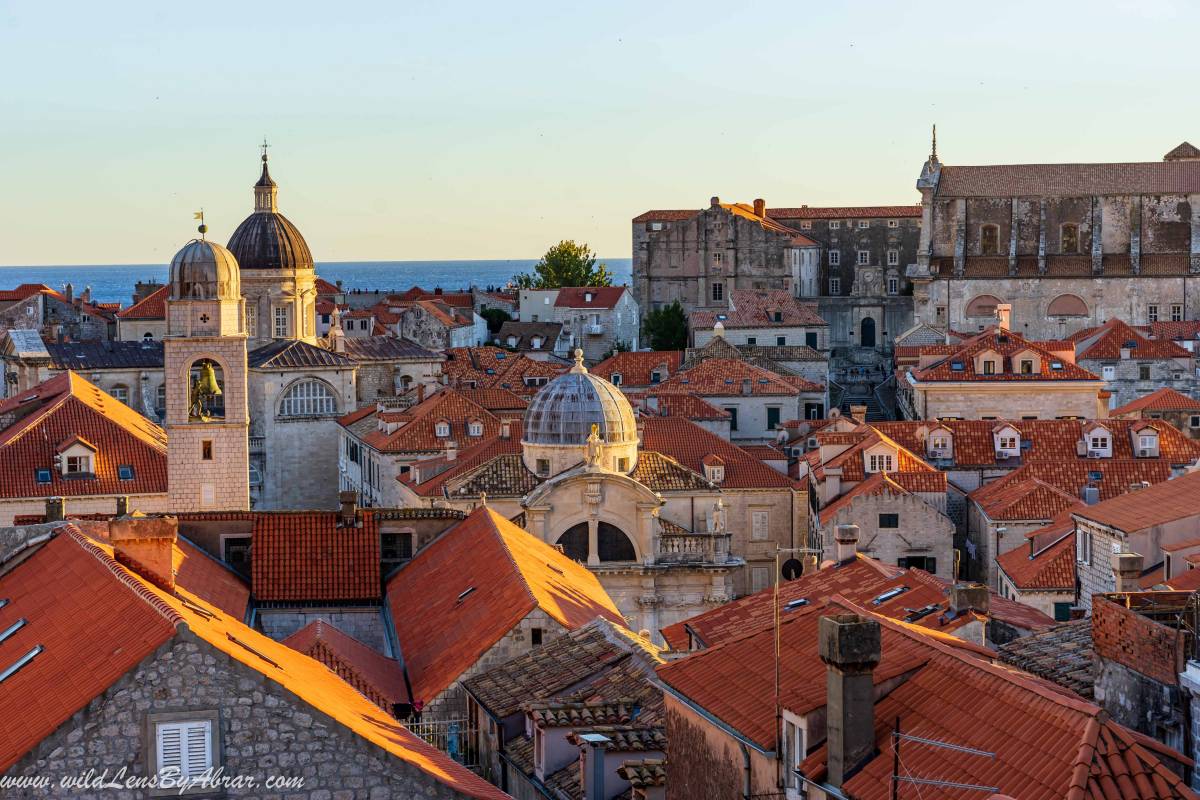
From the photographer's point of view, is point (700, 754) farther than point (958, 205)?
No

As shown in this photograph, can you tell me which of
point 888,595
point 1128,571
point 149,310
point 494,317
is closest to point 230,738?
point 888,595

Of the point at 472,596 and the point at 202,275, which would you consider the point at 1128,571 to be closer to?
the point at 472,596

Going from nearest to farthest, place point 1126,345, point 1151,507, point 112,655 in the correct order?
point 112,655, point 1151,507, point 1126,345

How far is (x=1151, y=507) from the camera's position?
39.0 metres

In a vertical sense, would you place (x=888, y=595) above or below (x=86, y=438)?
below

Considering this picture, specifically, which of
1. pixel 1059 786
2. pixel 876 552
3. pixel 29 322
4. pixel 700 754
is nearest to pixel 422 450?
pixel 876 552

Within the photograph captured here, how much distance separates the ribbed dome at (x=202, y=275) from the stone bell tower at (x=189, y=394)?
0.9 inches

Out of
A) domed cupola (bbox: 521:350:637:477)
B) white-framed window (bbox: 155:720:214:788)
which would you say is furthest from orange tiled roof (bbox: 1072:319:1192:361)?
white-framed window (bbox: 155:720:214:788)

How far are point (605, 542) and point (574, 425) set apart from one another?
381 cm

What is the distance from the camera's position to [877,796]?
18.1m

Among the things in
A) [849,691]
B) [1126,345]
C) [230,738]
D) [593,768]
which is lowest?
[593,768]

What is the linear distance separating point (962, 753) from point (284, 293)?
71499 millimetres

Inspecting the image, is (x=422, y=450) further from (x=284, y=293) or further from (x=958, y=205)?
(x=958, y=205)

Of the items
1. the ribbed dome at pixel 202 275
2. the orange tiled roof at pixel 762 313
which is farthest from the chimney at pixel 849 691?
the orange tiled roof at pixel 762 313
